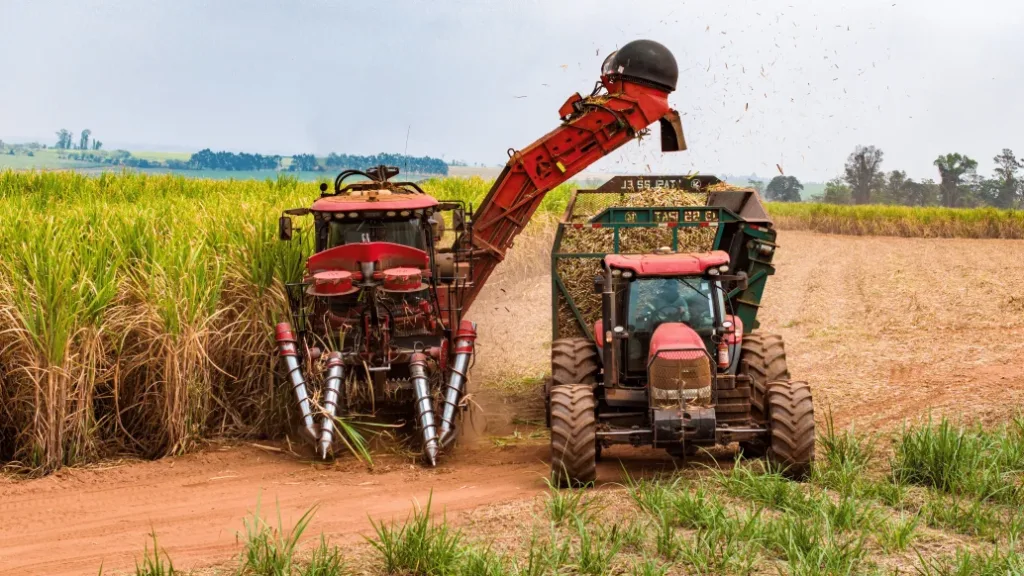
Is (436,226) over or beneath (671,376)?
over

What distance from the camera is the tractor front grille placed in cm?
757

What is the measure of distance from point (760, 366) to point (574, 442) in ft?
5.98

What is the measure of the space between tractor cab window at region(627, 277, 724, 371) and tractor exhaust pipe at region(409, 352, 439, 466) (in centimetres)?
179

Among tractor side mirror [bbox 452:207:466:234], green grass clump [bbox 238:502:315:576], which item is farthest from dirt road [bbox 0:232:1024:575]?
tractor side mirror [bbox 452:207:466:234]

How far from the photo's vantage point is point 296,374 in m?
8.93

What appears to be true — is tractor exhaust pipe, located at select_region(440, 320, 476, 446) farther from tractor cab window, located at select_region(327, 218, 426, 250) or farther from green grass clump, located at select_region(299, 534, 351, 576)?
green grass clump, located at select_region(299, 534, 351, 576)

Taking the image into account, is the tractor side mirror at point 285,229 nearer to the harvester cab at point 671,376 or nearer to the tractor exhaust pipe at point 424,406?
the tractor exhaust pipe at point 424,406

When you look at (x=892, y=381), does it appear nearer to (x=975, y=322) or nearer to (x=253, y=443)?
(x=975, y=322)

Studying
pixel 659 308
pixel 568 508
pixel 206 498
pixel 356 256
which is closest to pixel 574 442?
pixel 568 508

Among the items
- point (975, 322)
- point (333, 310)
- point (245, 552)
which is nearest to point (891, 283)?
point (975, 322)

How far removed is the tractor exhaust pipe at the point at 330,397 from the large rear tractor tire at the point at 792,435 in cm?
343

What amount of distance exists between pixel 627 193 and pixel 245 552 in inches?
269

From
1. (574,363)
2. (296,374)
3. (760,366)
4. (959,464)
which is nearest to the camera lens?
(959,464)

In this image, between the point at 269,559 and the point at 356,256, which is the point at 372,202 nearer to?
the point at 356,256
